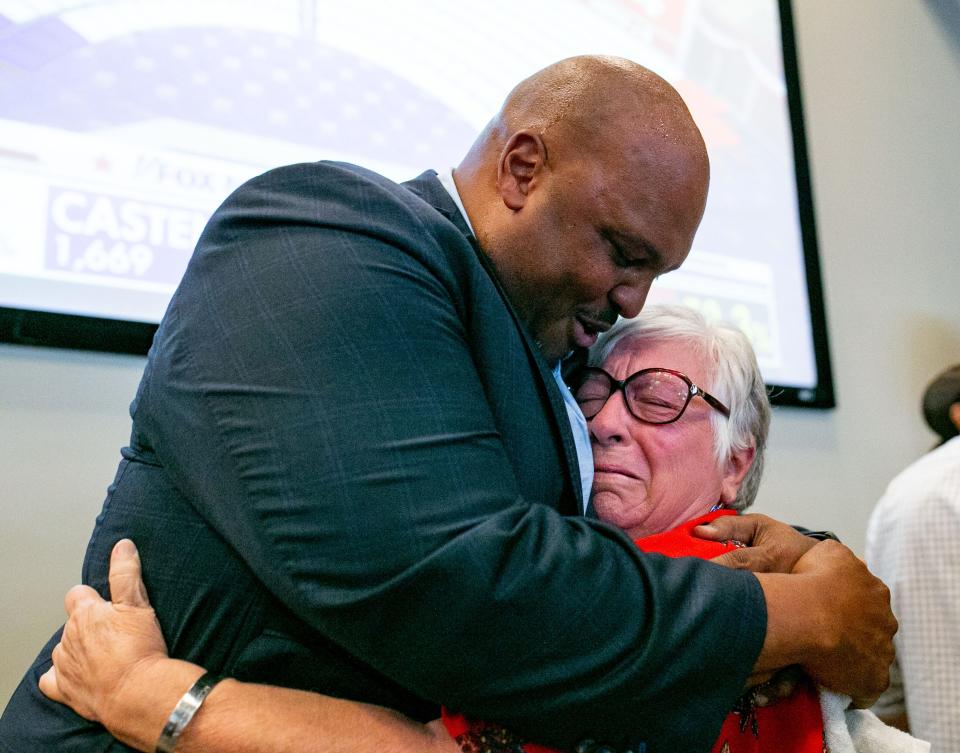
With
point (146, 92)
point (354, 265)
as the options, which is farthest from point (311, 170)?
point (146, 92)

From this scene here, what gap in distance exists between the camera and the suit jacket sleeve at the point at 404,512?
2.80 feet

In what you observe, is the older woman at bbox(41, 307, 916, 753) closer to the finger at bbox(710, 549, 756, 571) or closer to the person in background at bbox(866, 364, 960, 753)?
the finger at bbox(710, 549, 756, 571)

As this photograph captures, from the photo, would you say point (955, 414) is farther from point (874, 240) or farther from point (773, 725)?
point (773, 725)

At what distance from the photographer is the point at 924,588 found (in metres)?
2.03

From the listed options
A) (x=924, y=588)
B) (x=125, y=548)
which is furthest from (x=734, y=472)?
(x=125, y=548)

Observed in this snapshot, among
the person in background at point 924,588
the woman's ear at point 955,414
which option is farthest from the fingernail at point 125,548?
the woman's ear at point 955,414

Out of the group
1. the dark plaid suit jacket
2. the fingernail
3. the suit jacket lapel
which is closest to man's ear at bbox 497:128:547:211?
the suit jacket lapel

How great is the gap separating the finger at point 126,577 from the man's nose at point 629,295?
75 centimetres

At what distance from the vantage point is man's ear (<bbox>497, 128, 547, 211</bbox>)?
132cm

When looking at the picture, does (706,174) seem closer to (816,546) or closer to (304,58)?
(816,546)

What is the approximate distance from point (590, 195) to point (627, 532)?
1.77 ft

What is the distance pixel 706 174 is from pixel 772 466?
1.58 m

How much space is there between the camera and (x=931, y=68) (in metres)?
3.46

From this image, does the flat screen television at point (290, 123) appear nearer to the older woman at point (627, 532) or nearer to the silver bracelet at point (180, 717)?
the older woman at point (627, 532)
